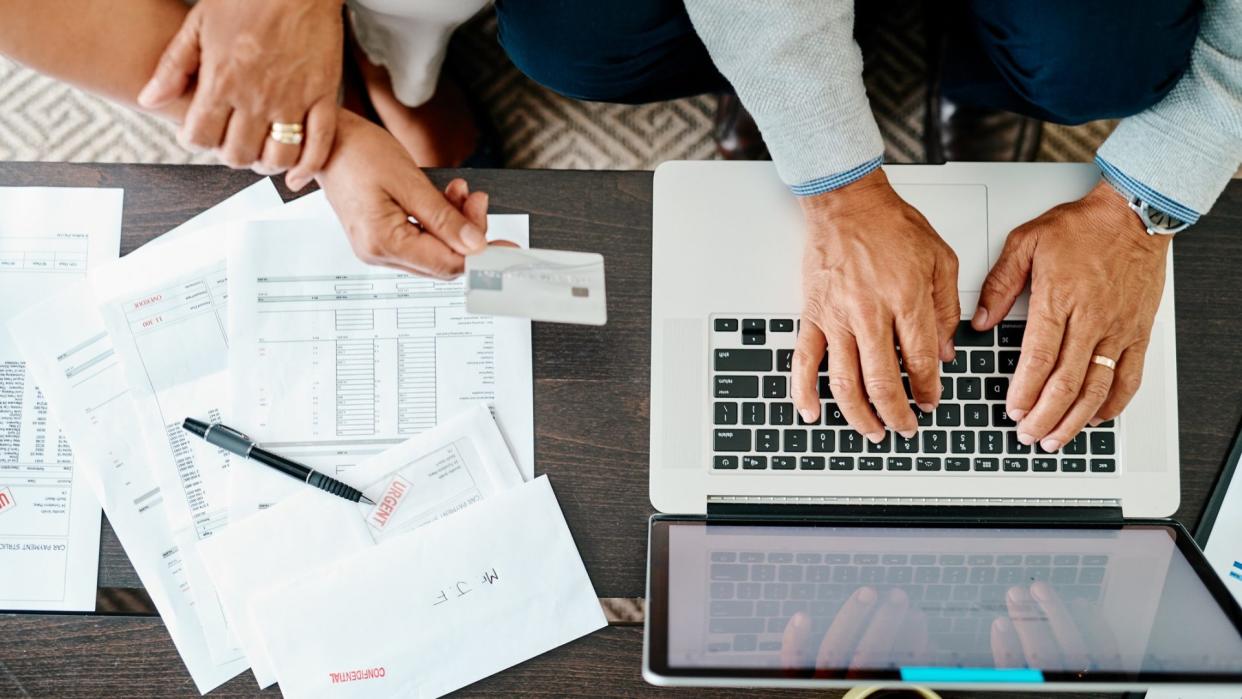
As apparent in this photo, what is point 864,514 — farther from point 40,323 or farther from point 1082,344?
point 40,323

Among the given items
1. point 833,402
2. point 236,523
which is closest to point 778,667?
point 833,402

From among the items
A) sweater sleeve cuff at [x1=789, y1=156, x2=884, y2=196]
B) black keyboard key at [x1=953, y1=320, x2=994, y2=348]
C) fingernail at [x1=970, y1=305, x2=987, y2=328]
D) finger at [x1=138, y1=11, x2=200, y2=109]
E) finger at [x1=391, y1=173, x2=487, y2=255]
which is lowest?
black keyboard key at [x1=953, y1=320, x2=994, y2=348]

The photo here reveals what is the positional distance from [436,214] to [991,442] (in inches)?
18.8

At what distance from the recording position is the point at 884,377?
0.66 meters

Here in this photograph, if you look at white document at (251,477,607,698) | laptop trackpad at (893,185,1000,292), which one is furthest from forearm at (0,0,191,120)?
laptop trackpad at (893,185,1000,292)

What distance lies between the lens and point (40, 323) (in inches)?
28.5

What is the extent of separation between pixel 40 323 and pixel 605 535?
512mm

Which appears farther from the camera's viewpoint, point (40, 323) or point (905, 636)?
point (40, 323)

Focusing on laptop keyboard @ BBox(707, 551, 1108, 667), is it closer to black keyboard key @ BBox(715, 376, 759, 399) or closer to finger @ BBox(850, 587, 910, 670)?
finger @ BBox(850, 587, 910, 670)

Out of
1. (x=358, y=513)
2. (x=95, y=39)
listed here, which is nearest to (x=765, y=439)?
(x=358, y=513)

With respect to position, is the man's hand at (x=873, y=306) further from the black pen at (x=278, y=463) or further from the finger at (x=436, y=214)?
the black pen at (x=278, y=463)

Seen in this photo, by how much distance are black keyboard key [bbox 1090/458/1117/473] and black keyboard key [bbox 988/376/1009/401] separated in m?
0.09

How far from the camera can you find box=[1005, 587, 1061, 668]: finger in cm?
60

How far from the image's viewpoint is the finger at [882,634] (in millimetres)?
601
